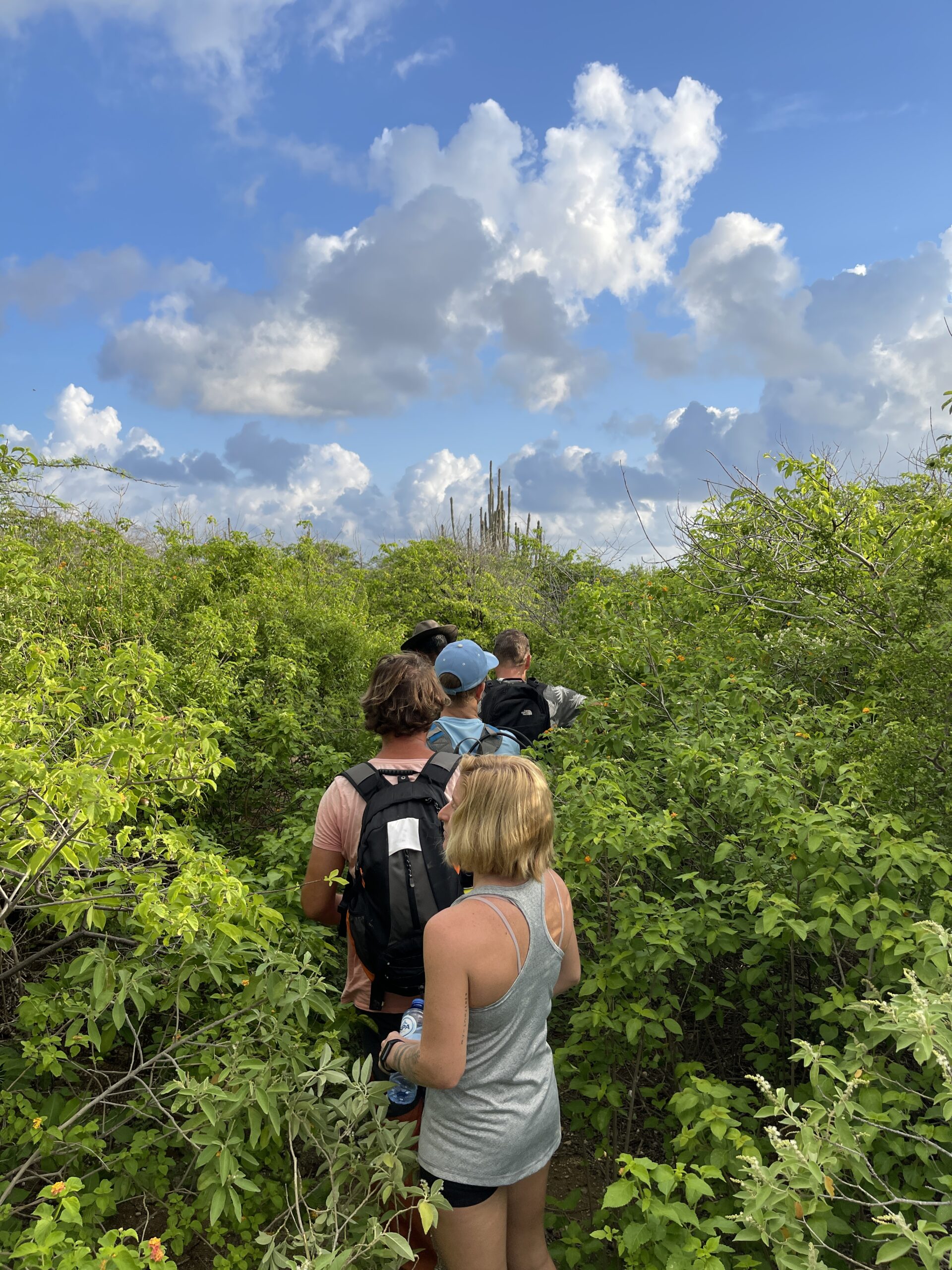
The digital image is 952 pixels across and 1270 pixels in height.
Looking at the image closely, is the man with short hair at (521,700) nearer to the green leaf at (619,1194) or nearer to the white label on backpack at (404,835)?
the white label on backpack at (404,835)

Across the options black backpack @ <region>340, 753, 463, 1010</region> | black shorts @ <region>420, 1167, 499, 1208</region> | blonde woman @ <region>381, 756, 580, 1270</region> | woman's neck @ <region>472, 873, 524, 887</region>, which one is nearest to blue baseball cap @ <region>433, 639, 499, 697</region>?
black backpack @ <region>340, 753, 463, 1010</region>

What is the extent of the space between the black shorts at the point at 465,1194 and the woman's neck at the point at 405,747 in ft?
3.62

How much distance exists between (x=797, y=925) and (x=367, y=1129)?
4.07 feet

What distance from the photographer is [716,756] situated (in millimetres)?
3037

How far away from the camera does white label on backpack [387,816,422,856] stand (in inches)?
85.4

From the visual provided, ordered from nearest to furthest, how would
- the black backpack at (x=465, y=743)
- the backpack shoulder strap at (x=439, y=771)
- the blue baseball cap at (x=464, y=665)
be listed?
the backpack shoulder strap at (x=439, y=771) → the black backpack at (x=465, y=743) → the blue baseball cap at (x=464, y=665)

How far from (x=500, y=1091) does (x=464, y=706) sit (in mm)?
1643

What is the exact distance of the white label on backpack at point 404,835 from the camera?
2.17 meters

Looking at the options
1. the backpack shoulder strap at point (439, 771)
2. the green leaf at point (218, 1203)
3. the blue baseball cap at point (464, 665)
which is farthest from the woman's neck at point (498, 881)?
the blue baseball cap at point (464, 665)

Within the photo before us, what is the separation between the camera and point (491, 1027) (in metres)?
1.70

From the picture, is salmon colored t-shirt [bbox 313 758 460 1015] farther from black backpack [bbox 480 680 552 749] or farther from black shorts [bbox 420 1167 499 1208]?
black backpack [bbox 480 680 552 749]

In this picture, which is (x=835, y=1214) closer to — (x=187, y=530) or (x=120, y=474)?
(x=120, y=474)

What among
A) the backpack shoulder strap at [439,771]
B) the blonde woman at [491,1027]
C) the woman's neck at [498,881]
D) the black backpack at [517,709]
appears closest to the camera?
the blonde woman at [491,1027]

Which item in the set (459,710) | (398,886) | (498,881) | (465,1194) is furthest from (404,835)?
(459,710)
